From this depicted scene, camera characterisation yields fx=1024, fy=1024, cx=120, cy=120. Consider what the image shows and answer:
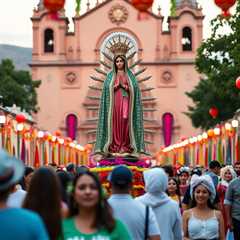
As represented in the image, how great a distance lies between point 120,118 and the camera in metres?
21.4

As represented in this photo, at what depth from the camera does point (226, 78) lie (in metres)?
46.8

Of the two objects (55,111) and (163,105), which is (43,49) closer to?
(55,111)

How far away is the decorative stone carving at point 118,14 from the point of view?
3809 inches

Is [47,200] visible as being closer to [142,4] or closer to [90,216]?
[90,216]

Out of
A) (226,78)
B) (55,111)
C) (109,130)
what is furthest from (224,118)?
(109,130)

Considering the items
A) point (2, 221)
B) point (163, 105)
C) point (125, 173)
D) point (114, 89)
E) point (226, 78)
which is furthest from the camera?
point (163, 105)

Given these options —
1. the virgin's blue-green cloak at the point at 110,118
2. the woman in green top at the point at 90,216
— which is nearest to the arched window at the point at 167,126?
the virgin's blue-green cloak at the point at 110,118

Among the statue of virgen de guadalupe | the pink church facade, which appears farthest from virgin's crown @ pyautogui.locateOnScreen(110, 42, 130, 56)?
the pink church facade

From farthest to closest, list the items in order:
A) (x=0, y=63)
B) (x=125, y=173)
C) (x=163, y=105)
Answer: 1. (x=163, y=105)
2. (x=0, y=63)
3. (x=125, y=173)

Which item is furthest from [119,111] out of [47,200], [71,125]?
[71,125]

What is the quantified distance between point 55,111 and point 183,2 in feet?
54.8

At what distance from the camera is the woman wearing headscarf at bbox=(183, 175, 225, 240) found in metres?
9.88

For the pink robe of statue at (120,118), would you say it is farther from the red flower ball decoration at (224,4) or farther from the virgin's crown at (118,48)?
the red flower ball decoration at (224,4)

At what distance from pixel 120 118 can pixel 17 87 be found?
199 ft
